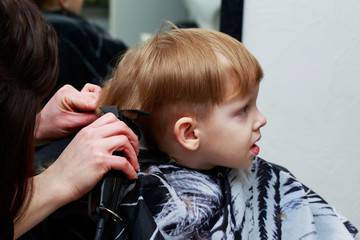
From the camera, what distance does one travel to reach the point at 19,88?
0.54 metres

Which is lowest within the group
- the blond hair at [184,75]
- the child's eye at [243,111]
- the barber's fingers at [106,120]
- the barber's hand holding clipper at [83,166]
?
the barber's hand holding clipper at [83,166]

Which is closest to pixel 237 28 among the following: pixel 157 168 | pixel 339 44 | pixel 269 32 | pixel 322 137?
pixel 269 32

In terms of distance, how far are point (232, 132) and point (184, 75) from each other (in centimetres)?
14

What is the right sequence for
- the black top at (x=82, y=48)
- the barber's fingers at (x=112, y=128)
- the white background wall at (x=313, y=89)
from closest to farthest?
1. the barber's fingers at (x=112, y=128)
2. the white background wall at (x=313, y=89)
3. the black top at (x=82, y=48)

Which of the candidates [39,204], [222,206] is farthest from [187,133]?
[39,204]

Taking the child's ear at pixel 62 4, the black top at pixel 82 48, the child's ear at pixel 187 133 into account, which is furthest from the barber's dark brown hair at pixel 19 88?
the child's ear at pixel 62 4

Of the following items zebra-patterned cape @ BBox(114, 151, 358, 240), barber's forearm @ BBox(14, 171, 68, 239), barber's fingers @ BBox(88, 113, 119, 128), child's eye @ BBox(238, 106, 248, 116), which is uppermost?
barber's fingers @ BBox(88, 113, 119, 128)

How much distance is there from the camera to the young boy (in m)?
0.70

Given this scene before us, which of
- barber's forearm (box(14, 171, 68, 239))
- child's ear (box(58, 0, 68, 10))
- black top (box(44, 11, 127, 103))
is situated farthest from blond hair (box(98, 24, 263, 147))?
child's ear (box(58, 0, 68, 10))

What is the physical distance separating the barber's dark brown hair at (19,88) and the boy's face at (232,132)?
0.29 metres

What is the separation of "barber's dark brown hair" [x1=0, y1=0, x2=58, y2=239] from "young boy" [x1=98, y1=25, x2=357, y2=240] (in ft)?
0.56

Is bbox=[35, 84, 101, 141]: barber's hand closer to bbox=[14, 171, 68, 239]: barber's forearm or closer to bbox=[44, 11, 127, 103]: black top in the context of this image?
bbox=[14, 171, 68, 239]: barber's forearm

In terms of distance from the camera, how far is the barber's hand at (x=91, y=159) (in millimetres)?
606

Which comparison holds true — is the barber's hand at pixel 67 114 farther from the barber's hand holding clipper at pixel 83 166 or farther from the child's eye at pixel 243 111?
the child's eye at pixel 243 111
